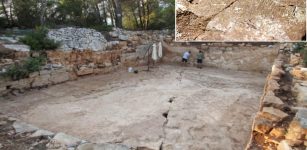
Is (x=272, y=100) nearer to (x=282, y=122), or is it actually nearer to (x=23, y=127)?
(x=282, y=122)

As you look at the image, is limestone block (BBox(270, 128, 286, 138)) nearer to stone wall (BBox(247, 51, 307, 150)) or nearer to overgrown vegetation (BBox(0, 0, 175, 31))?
stone wall (BBox(247, 51, 307, 150))

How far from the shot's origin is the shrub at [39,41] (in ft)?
27.6

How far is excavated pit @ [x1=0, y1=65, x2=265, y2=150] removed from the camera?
485cm

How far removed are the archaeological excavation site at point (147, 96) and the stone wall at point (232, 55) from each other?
0.12 feet

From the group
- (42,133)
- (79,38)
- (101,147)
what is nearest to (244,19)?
(101,147)

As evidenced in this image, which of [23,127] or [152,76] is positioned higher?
[152,76]

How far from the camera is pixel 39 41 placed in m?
8.54

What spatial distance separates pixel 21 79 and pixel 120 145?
14.0 ft

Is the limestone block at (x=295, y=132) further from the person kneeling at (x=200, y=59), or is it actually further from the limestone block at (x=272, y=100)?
the person kneeling at (x=200, y=59)

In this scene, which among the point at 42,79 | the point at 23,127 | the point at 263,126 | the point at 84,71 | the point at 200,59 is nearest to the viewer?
the point at 263,126

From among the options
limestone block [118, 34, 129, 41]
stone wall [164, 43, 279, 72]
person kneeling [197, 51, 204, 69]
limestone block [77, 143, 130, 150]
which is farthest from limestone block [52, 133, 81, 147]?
stone wall [164, 43, 279, 72]

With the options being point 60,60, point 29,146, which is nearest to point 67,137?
point 29,146

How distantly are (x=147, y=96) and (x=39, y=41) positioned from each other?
11.8 ft

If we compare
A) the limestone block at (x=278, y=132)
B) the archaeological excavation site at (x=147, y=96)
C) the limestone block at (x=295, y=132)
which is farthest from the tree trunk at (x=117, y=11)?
the limestone block at (x=295, y=132)
